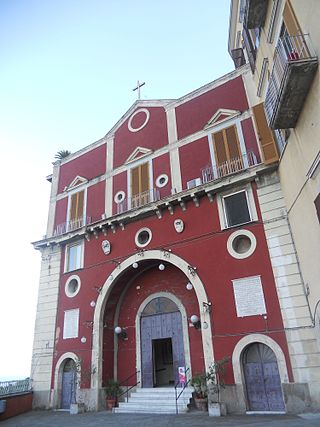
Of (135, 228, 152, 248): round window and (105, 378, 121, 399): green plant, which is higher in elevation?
(135, 228, 152, 248): round window

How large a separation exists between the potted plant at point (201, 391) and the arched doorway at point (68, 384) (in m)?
6.06

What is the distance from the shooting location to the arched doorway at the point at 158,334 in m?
13.8

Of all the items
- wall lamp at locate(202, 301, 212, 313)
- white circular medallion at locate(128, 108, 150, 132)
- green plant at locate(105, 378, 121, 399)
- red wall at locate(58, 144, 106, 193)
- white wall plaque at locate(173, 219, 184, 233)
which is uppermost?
white circular medallion at locate(128, 108, 150, 132)

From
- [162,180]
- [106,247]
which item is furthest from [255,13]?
[106,247]

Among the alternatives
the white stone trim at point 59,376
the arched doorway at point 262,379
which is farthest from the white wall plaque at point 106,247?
the arched doorway at point 262,379

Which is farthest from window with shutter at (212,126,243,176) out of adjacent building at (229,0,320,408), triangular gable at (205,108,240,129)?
adjacent building at (229,0,320,408)

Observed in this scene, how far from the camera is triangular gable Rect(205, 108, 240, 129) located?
1491cm

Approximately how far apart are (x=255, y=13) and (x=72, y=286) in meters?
14.2

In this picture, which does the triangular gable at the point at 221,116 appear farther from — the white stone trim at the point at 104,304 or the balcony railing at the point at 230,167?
the white stone trim at the point at 104,304

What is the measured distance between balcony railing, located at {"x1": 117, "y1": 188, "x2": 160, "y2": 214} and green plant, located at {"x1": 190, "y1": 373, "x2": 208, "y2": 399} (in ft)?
25.3

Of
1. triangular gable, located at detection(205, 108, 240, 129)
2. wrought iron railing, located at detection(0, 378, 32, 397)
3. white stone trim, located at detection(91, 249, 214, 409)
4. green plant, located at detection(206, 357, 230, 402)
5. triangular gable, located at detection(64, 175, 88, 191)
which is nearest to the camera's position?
green plant, located at detection(206, 357, 230, 402)

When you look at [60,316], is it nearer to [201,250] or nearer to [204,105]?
[201,250]

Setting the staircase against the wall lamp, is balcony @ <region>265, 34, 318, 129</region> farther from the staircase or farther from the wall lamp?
the staircase

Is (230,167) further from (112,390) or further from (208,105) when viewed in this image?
(112,390)
